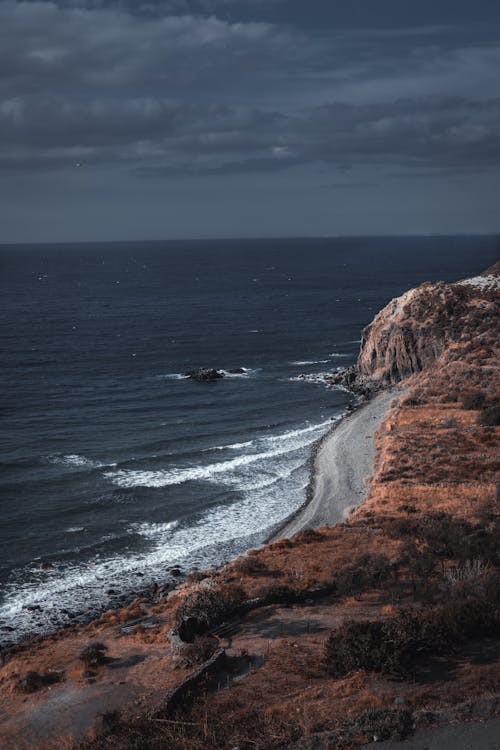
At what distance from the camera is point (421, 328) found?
3167 inches

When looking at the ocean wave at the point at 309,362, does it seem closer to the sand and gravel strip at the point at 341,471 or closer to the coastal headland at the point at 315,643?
the sand and gravel strip at the point at 341,471

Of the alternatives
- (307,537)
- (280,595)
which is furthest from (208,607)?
(307,537)

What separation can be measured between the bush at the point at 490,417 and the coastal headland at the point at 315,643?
5295mm

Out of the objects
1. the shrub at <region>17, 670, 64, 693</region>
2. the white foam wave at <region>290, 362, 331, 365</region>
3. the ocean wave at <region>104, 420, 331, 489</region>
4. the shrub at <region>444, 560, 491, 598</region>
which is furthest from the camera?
the white foam wave at <region>290, 362, 331, 365</region>

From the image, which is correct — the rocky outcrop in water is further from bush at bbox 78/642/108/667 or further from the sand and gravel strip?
bush at bbox 78/642/108/667

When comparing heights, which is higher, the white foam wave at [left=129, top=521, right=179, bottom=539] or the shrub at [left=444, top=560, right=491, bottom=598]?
the shrub at [left=444, top=560, right=491, bottom=598]

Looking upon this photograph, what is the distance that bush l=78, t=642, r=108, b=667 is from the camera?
26188 mm

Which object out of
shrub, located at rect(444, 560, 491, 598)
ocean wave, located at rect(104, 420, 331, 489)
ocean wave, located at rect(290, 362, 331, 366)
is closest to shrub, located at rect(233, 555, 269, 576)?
shrub, located at rect(444, 560, 491, 598)

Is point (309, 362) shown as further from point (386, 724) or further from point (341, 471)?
point (386, 724)

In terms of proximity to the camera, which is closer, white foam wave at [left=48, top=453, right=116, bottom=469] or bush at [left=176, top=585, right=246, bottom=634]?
bush at [left=176, top=585, right=246, bottom=634]

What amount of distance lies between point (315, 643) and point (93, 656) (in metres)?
8.41

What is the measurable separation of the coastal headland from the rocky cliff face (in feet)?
101

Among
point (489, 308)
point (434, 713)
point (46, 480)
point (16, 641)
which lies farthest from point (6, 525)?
point (489, 308)

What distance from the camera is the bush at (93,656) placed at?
85.9 ft
